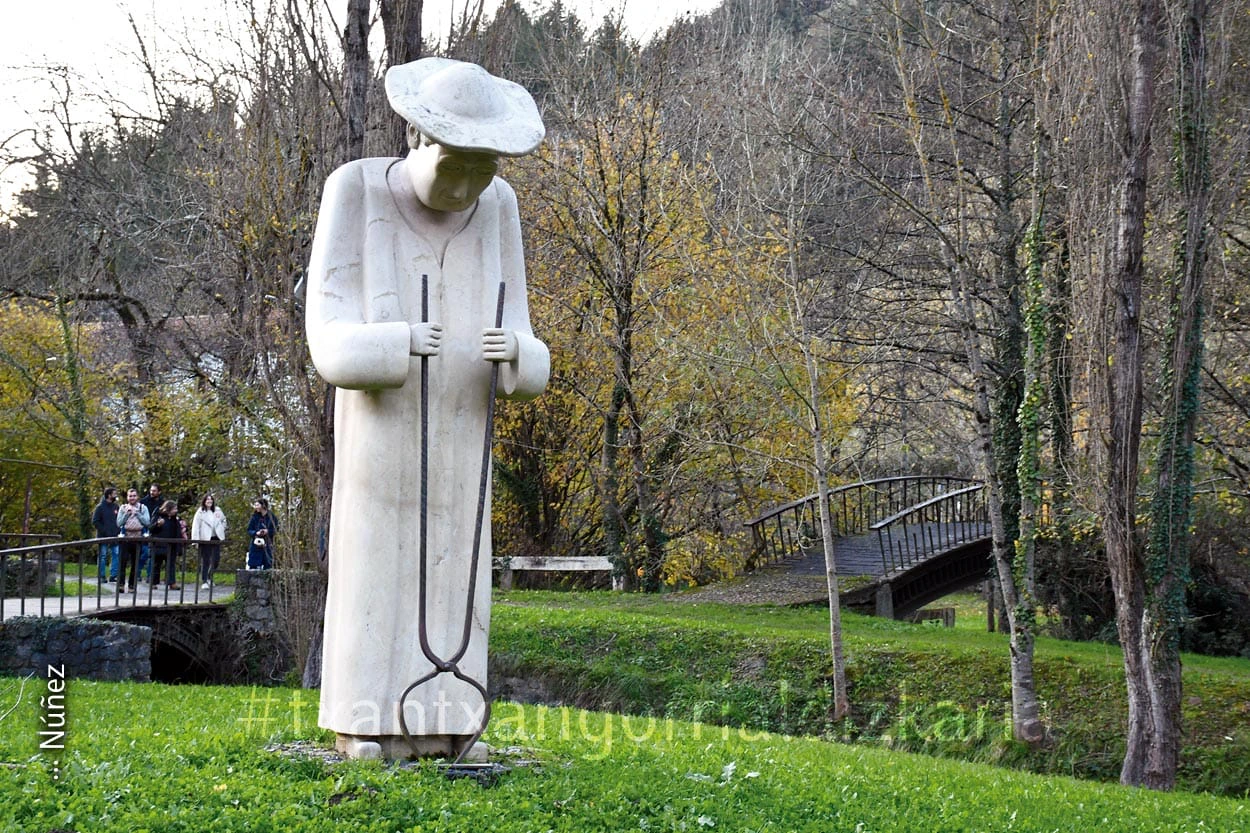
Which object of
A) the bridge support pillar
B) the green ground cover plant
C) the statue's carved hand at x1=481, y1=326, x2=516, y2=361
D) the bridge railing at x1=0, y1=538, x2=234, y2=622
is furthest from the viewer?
the bridge support pillar

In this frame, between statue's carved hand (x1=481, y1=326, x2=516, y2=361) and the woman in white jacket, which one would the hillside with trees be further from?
statue's carved hand (x1=481, y1=326, x2=516, y2=361)

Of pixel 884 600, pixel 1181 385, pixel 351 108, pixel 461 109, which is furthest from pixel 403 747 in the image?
pixel 884 600

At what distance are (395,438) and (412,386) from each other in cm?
25

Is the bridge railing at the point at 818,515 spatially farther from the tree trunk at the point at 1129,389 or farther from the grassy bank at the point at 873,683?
the tree trunk at the point at 1129,389

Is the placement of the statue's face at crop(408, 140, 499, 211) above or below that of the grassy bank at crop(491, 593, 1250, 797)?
above

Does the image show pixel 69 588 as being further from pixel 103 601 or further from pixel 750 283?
pixel 750 283

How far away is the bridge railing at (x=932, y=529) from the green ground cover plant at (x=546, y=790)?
40.2 ft

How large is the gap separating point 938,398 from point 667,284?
15.3 feet

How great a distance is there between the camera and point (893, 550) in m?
23.8

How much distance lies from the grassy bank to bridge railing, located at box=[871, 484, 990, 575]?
3.91m

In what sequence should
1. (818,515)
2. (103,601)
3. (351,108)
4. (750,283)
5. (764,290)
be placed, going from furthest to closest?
(818,515), (103,601), (764,290), (750,283), (351,108)

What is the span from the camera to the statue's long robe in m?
5.79

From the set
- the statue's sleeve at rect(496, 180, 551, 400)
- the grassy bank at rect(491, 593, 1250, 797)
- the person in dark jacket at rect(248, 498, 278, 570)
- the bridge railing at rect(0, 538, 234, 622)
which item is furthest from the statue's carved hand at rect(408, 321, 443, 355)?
the person in dark jacket at rect(248, 498, 278, 570)

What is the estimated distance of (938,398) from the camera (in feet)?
65.1
